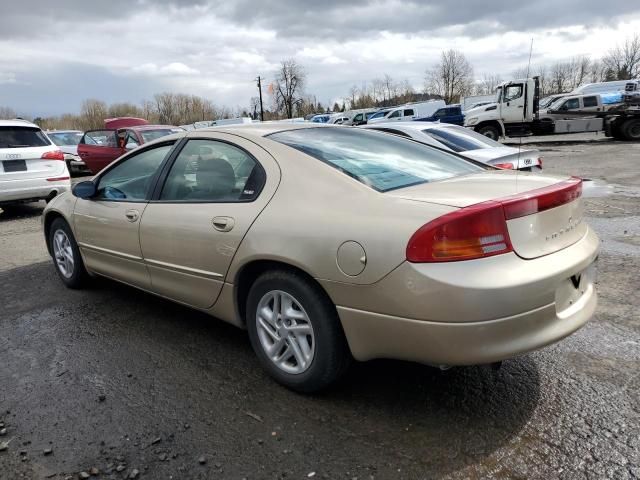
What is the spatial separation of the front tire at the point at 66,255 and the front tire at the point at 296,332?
238 cm

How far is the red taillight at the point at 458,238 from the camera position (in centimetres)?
210

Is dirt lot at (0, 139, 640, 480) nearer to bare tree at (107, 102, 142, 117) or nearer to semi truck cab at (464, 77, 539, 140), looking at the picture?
semi truck cab at (464, 77, 539, 140)

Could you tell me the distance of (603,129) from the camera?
69.0ft

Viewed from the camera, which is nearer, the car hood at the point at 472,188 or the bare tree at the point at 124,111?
the car hood at the point at 472,188

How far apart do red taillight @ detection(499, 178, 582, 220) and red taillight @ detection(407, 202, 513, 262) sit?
11 cm

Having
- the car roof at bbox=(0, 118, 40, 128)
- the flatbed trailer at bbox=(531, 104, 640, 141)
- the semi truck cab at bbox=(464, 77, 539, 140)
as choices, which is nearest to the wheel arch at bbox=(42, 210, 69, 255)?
the car roof at bbox=(0, 118, 40, 128)

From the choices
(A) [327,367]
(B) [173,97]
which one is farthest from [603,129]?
(B) [173,97]

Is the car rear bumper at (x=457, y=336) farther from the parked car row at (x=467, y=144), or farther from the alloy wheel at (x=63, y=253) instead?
the parked car row at (x=467, y=144)

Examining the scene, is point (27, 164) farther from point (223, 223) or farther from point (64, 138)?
point (64, 138)

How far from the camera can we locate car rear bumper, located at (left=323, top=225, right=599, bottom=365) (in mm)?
2059

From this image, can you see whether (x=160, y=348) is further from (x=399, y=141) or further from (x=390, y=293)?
(x=399, y=141)

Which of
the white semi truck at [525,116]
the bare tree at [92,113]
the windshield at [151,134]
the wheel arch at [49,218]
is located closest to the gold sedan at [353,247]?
the wheel arch at [49,218]

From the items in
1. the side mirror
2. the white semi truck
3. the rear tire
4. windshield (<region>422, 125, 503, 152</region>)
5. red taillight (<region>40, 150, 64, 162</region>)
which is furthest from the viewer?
the rear tire

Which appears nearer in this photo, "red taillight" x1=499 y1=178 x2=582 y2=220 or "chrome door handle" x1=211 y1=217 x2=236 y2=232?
"red taillight" x1=499 y1=178 x2=582 y2=220
